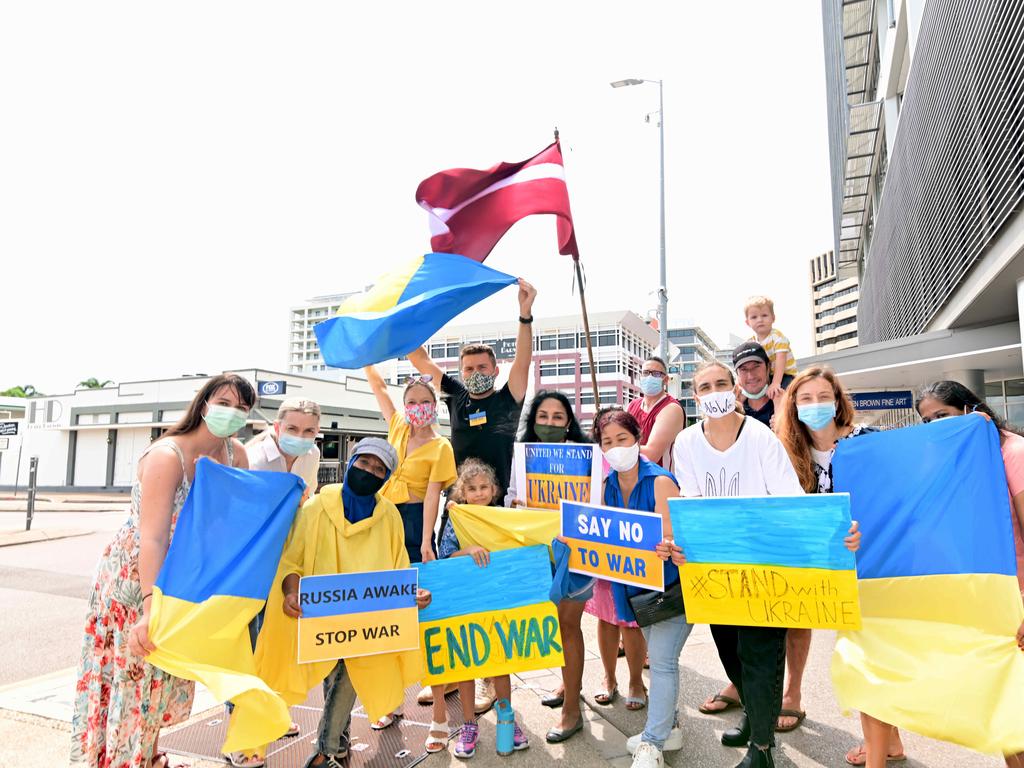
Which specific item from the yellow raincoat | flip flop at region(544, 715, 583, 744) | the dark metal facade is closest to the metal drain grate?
the yellow raincoat

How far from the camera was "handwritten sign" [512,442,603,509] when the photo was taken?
4.32 metres

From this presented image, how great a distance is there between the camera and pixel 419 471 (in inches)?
172

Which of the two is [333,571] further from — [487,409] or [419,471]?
[487,409]

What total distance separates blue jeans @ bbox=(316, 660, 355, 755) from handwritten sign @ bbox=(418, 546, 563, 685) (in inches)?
17.5

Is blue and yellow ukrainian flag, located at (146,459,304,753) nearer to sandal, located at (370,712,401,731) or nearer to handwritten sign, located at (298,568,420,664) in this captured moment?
handwritten sign, located at (298,568,420,664)

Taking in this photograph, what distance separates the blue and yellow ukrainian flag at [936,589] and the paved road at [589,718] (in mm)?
917

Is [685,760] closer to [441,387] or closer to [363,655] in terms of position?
[363,655]

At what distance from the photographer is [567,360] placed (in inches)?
3159

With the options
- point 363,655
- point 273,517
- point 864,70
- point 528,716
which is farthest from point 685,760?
point 864,70

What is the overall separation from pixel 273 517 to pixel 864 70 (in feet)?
113

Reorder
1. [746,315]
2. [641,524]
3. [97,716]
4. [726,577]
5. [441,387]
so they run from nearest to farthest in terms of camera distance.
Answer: [97,716] → [726,577] → [641,524] → [441,387] → [746,315]

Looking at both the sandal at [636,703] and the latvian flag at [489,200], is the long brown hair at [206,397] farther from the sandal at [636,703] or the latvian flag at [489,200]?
the latvian flag at [489,200]

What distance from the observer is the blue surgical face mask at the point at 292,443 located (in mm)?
3961

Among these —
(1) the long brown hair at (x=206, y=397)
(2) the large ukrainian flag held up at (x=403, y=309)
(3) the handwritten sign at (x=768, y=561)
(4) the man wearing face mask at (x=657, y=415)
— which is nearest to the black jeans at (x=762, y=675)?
(3) the handwritten sign at (x=768, y=561)
